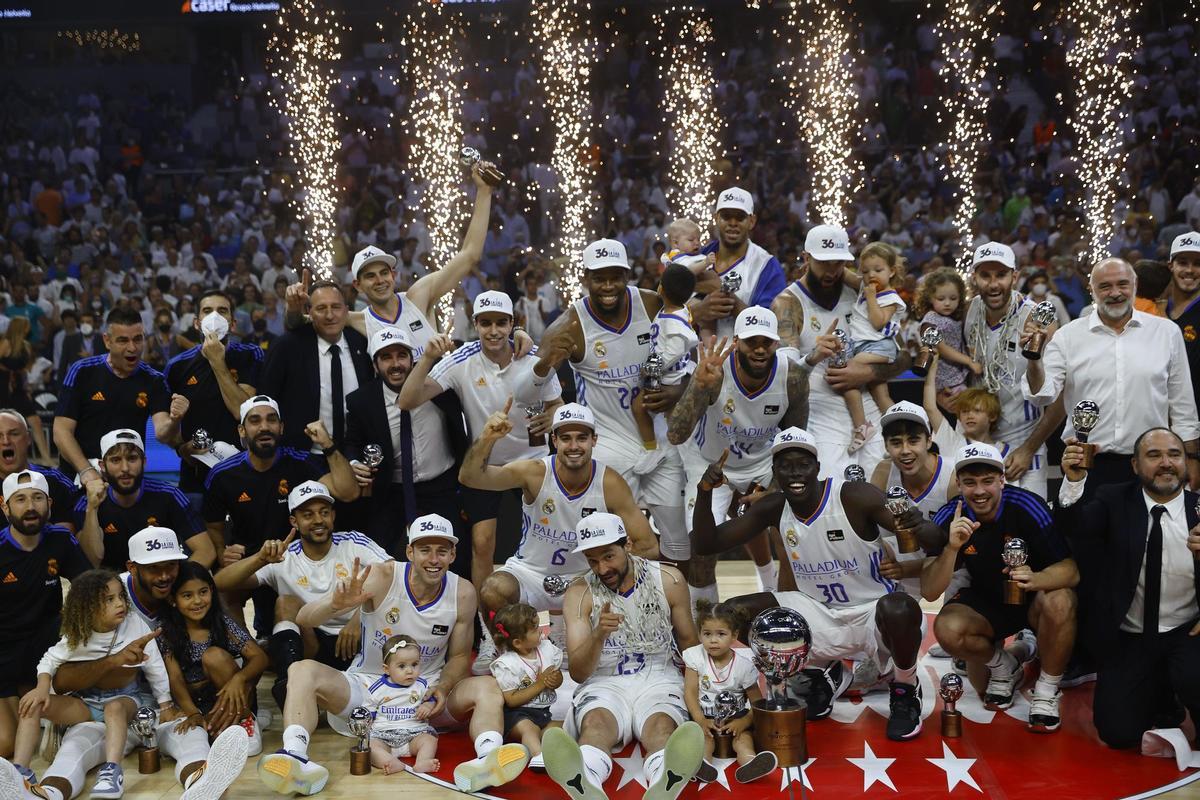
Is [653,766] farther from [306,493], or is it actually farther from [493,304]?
[493,304]

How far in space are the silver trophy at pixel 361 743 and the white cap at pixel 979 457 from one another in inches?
114

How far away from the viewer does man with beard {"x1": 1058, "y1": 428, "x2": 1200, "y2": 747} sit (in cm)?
569

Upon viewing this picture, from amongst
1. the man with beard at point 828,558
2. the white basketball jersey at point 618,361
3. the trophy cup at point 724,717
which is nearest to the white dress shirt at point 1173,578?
the man with beard at point 828,558

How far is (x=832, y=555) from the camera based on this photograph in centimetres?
627

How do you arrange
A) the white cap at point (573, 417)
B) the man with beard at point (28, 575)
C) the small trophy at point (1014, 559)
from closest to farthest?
1. the small trophy at point (1014, 559)
2. the man with beard at point (28, 575)
3. the white cap at point (573, 417)

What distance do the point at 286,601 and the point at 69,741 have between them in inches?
46.0

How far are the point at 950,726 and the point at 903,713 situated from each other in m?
0.21

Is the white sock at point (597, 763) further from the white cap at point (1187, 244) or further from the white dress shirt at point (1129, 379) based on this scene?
the white cap at point (1187, 244)

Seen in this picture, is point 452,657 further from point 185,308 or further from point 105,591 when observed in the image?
point 185,308

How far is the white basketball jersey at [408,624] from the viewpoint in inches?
244

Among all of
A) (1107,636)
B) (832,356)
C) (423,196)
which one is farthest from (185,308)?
(1107,636)

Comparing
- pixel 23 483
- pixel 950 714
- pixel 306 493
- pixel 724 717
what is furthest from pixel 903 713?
pixel 23 483

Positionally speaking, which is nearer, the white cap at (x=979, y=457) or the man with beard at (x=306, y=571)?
the white cap at (x=979, y=457)

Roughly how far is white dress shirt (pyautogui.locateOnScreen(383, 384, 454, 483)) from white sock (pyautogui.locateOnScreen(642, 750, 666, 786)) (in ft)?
7.82
